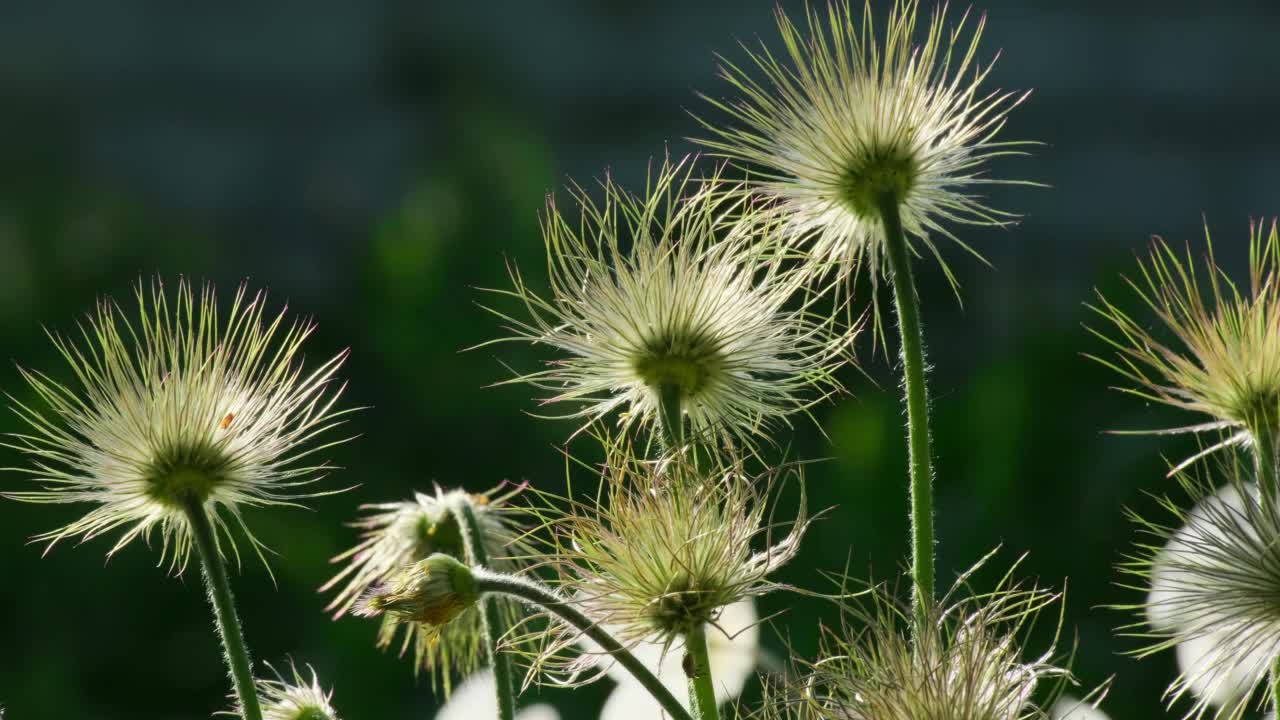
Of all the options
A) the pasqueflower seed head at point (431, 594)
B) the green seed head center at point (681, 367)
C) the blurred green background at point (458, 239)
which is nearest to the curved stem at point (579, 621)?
the pasqueflower seed head at point (431, 594)

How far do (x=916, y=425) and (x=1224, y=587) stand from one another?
0.09 meters

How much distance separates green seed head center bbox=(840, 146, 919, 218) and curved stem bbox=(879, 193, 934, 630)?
3 centimetres

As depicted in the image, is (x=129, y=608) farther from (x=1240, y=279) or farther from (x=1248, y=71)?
(x=1248, y=71)

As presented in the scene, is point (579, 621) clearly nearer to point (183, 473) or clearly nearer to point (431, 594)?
point (431, 594)

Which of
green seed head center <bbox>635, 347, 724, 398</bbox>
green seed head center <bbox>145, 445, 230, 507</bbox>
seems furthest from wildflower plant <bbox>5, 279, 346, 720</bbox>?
green seed head center <bbox>635, 347, 724, 398</bbox>

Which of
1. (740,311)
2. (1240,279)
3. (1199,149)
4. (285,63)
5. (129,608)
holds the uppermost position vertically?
(285,63)

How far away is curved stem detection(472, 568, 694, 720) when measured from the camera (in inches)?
13.0

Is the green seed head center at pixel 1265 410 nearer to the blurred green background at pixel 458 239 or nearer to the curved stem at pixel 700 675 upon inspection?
the curved stem at pixel 700 675

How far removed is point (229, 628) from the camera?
0.35 meters

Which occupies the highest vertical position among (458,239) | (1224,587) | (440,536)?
(458,239)

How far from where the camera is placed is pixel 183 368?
42 cm

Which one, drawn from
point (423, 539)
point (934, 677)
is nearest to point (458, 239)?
point (423, 539)

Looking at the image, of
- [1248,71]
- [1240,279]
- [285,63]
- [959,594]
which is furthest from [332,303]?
[1248,71]

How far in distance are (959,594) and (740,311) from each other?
803 mm
